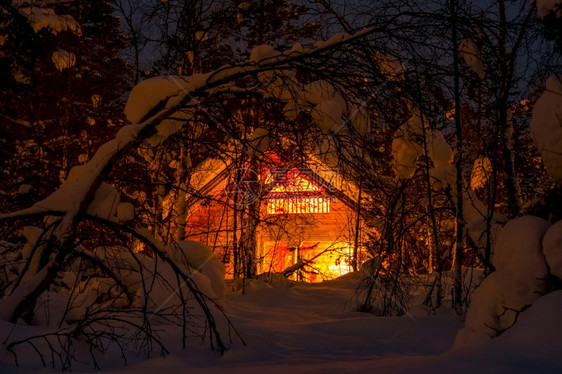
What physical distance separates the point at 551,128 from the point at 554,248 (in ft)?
2.90

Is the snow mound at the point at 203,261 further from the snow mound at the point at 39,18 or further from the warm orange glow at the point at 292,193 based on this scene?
the snow mound at the point at 39,18

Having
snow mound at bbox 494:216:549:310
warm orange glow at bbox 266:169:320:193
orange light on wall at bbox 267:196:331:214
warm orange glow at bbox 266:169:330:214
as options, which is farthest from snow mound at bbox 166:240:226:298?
orange light on wall at bbox 267:196:331:214

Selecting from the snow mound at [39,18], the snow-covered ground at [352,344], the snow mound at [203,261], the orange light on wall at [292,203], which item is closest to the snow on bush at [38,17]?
the snow mound at [39,18]

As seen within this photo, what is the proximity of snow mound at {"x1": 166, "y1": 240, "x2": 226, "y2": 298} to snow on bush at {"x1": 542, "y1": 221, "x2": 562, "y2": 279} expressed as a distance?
419 cm

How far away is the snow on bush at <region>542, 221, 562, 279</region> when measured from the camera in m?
3.39

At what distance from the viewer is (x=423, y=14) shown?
419cm

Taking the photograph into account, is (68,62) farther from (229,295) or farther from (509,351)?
(509,351)

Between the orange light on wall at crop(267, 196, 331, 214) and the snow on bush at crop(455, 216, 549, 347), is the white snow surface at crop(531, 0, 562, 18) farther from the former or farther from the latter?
the orange light on wall at crop(267, 196, 331, 214)

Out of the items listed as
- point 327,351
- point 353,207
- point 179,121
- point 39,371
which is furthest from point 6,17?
point 353,207

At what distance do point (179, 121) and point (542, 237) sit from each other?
3.11 metres

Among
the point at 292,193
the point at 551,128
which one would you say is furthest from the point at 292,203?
the point at 551,128

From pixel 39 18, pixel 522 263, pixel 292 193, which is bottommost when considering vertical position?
pixel 522 263

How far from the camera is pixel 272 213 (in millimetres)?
16188

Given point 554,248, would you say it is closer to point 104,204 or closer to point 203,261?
point 104,204
